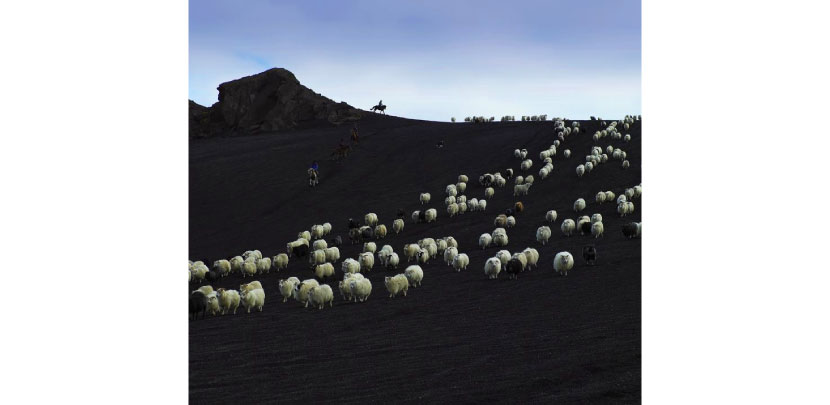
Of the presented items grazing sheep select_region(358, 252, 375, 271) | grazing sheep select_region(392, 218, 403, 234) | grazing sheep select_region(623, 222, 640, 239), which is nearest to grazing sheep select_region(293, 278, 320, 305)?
grazing sheep select_region(358, 252, 375, 271)

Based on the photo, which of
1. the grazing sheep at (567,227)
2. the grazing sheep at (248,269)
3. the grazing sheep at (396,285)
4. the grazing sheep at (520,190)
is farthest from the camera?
the grazing sheep at (520,190)

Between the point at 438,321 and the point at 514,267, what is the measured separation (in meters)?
6.53

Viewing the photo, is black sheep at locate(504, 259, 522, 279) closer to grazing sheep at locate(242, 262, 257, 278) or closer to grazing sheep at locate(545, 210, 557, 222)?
Answer: grazing sheep at locate(242, 262, 257, 278)

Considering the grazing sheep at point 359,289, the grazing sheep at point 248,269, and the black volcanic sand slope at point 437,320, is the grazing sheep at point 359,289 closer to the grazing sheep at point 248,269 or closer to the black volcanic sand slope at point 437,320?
the black volcanic sand slope at point 437,320

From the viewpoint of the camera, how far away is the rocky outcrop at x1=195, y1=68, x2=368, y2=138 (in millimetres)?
88000

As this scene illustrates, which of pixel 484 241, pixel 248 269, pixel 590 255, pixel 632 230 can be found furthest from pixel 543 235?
pixel 248 269

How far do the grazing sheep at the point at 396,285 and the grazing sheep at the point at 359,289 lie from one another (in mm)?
595

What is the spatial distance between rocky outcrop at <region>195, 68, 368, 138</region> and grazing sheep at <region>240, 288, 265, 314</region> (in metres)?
64.6

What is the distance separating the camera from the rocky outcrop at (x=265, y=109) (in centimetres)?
8800

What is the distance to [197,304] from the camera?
21453 millimetres

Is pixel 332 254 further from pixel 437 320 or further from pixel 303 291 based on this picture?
pixel 437 320

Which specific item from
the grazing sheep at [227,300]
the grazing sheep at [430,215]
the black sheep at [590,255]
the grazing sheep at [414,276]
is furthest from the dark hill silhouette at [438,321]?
the grazing sheep at [430,215]
